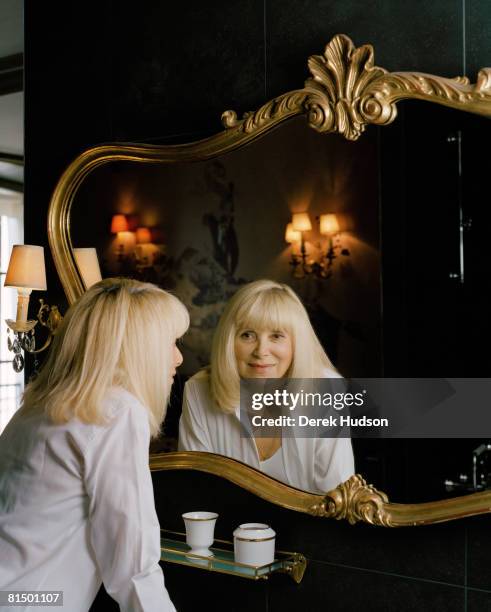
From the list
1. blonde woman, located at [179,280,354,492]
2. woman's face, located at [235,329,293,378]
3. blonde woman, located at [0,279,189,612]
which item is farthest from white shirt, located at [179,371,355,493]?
blonde woman, located at [0,279,189,612]

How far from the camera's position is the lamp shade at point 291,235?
192cm

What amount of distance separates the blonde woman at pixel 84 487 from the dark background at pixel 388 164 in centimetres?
62

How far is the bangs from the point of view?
193 cm

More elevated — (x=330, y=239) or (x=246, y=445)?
(x=330, y=239)

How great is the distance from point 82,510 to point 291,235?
0.88 metres

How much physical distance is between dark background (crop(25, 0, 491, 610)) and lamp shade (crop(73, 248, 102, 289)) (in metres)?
0.39

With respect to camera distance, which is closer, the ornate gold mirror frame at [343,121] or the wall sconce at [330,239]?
the ornate gold mirror frame at [343,121]

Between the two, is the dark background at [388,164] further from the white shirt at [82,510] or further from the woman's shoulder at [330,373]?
the white shirt at [82,510]

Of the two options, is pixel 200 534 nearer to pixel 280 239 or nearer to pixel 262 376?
pixel 262 376

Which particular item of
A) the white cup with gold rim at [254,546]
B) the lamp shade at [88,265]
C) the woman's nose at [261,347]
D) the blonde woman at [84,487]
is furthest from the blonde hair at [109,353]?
the lamp shade at [88,265]

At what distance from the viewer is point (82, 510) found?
4.97 feet

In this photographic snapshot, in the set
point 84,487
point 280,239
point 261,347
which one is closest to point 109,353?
point 84,487

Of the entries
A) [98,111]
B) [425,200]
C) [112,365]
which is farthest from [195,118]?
[112,365]

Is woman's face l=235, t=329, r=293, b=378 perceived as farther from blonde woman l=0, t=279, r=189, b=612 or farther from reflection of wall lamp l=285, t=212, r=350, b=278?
blonde woman l=0, t=279, r=189, b=612
